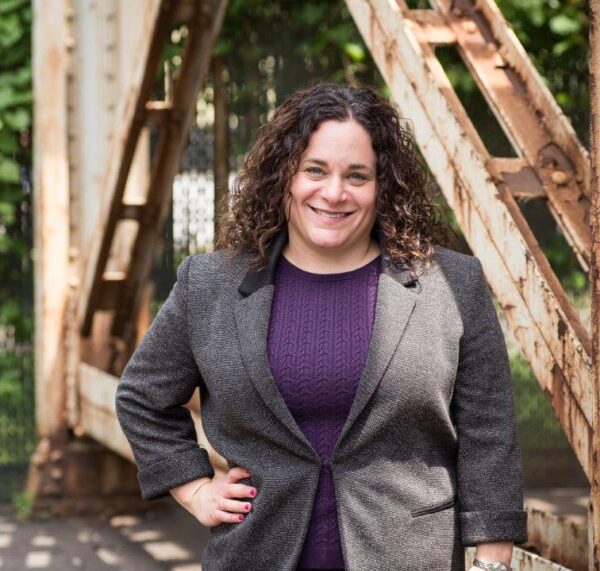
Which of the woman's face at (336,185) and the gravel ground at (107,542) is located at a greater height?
the woman's face at (336,185)

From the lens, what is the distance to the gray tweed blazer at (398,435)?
8.83ft

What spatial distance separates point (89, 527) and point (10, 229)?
1.87 m

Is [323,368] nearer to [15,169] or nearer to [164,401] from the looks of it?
[164,401]

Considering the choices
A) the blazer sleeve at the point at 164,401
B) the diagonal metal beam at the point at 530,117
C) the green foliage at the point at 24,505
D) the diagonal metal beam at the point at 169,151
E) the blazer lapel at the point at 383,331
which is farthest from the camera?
the green foliage at the point at 24,505

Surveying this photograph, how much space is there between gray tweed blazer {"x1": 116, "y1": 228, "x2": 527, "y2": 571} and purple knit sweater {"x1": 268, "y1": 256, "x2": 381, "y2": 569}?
3 cm

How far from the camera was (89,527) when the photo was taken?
271 inches

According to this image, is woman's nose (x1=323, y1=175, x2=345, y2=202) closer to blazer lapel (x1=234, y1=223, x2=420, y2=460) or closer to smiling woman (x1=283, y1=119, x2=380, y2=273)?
smiling woman (x1=283, y1=119, x2=380, y2=273)

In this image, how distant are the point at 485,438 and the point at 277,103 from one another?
5066 millimetres

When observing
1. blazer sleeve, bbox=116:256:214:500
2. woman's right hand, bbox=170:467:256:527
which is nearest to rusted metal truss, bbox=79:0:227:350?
blazer sleeve, bbox=116:256:214:500

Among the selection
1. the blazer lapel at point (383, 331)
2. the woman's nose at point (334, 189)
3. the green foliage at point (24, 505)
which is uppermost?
the woman's nose at point (334, 189)

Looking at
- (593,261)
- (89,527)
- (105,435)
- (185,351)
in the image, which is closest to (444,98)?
(593,261)

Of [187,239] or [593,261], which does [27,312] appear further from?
[593,261]

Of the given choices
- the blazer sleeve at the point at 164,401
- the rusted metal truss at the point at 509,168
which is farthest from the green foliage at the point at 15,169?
the blazer sleeve at the point at 164,401

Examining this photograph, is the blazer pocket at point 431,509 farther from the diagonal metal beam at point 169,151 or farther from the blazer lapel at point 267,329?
the diagonal metal beam at point 169,151
